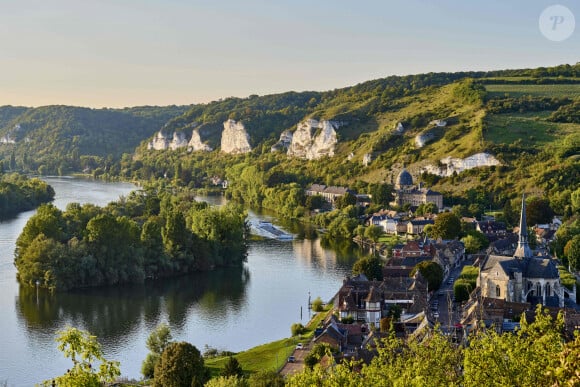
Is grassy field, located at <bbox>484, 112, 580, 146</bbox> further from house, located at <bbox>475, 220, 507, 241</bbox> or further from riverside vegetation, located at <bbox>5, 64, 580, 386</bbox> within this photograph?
house, located at <bbox>475, 220, 507, 241</bbox>

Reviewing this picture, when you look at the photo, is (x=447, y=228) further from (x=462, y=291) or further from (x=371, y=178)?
(x=371, y=178)

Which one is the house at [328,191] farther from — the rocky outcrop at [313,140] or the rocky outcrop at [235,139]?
the rocky outcrop at [235,139]

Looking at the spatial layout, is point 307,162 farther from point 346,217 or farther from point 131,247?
point 131,247

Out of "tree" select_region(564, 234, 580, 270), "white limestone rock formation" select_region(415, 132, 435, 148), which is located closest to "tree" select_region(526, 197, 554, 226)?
"tree" select_region(564, 234, 580, 270)

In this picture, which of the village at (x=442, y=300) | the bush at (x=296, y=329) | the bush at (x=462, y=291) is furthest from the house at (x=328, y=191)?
the bush at (x=296, y=329)

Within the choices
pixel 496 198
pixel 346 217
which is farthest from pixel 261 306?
pixel 496 198

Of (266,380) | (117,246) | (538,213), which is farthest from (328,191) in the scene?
(266,380)
